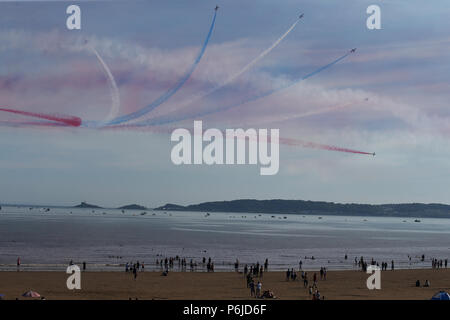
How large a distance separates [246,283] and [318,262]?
2575cm

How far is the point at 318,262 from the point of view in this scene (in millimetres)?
64562

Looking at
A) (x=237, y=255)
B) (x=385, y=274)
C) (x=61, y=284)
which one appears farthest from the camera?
(x=237, y=255)

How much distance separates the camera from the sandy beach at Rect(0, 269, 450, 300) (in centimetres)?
3319

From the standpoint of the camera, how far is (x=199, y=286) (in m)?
38.3

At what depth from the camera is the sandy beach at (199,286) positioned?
109 ft

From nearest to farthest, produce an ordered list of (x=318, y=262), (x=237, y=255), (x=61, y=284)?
(x=61, y=284)
(x=318, y=262)
(x=237, y=255)
